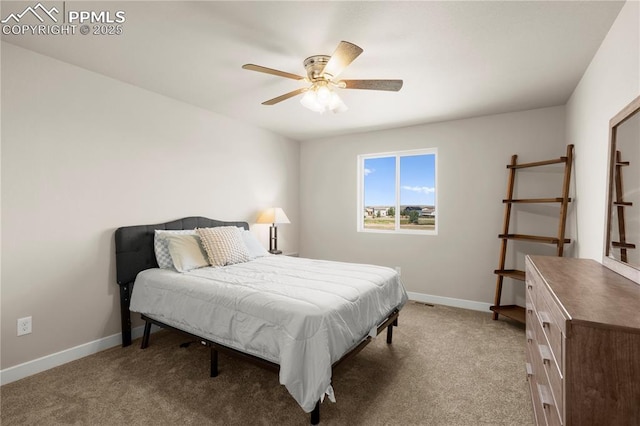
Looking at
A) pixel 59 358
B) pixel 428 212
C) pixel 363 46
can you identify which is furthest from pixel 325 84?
pixel 59 358

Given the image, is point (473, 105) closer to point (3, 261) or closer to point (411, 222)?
point (411, 222)

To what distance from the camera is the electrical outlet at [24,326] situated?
222cm

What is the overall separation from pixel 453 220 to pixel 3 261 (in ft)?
14.4

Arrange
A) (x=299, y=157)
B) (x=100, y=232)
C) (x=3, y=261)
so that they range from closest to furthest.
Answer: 1. (x=3, y=261)
2. (x=100, y=232)
3. (x=299, y=157)

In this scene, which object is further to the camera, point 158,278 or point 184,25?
point 158,278

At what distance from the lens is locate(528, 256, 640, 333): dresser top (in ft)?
3.10

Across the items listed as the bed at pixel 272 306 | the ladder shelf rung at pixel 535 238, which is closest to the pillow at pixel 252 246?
the bed at pixel 272 306

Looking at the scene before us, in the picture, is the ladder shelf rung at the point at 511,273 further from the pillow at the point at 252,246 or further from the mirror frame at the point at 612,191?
the pillow at the point at 252,246

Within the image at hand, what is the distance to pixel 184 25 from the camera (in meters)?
1.93

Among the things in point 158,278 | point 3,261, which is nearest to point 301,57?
point 158,278

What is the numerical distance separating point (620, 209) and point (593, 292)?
79 cm

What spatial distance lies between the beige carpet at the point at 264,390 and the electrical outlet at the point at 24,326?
0.35 meters

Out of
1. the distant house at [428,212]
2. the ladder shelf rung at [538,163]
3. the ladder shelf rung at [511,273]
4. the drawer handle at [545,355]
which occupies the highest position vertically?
the ladder shelf rung at [538,163]

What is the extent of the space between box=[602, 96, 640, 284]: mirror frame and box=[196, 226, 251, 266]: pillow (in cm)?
285
